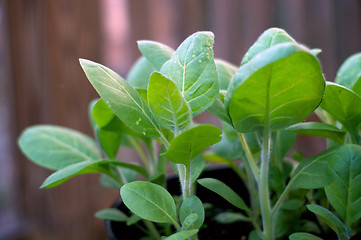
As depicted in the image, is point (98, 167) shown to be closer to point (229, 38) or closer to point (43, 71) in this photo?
point (43, 71)

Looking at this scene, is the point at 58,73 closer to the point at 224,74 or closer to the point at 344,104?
the point at 224,74

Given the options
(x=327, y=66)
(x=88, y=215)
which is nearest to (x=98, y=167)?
(x=88, y=215)

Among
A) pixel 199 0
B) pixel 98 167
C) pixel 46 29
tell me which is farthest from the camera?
pixel 199 0

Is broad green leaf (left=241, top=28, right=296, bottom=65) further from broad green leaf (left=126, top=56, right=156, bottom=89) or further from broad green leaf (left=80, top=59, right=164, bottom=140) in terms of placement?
broad green leaf (left=126, top=56, right=156, bottom=89)

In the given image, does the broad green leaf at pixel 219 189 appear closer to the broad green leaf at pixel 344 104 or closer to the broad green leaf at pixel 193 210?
the broad green leaf at pixel 193 210

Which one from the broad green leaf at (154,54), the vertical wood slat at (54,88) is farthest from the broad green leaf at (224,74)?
the vertical wood slat at (54,88)

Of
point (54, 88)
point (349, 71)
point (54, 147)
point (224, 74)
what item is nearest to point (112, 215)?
point (54, 147)
